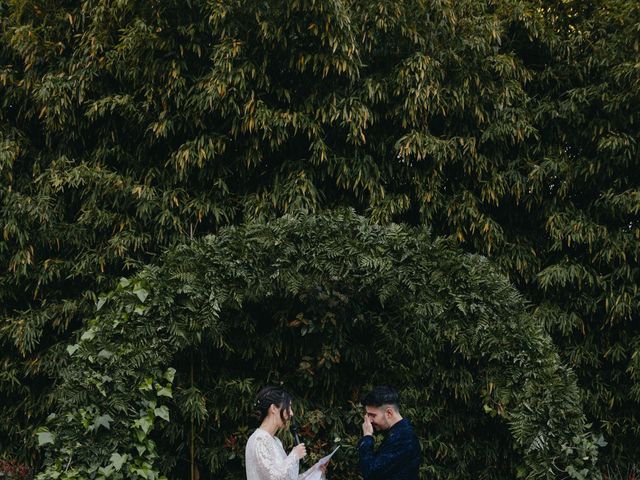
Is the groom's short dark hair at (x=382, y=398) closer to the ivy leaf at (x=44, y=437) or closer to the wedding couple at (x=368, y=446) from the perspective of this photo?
the wedding couple at (x=368, y=446)

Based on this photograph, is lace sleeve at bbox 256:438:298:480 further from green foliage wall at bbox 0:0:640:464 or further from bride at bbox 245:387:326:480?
green foliage wall at bbox 0:0:640:464

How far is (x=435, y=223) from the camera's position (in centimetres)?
645

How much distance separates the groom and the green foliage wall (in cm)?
224

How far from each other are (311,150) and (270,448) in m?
2.92

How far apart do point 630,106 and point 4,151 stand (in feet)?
17.5

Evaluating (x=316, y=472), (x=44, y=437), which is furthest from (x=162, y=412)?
(x=316, y=472)

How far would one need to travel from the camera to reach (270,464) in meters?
4.07

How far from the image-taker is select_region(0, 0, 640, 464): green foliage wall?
605 centimetres

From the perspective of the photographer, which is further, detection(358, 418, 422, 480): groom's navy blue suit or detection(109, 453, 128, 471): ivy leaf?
detection(109, 453, 128, 471): ivy leaf

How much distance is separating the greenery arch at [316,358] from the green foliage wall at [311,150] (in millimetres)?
687

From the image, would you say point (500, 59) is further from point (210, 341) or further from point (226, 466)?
point (226, 466)

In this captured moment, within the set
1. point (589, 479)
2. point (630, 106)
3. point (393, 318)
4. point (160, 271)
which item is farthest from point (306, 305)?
point (630, 106)

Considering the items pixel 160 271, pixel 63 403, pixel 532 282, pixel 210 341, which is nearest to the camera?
pixel 63 403

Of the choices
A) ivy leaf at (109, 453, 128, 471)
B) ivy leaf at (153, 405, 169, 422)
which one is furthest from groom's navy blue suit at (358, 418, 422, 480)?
ivy leaf at (109, 453, 128, 471)
